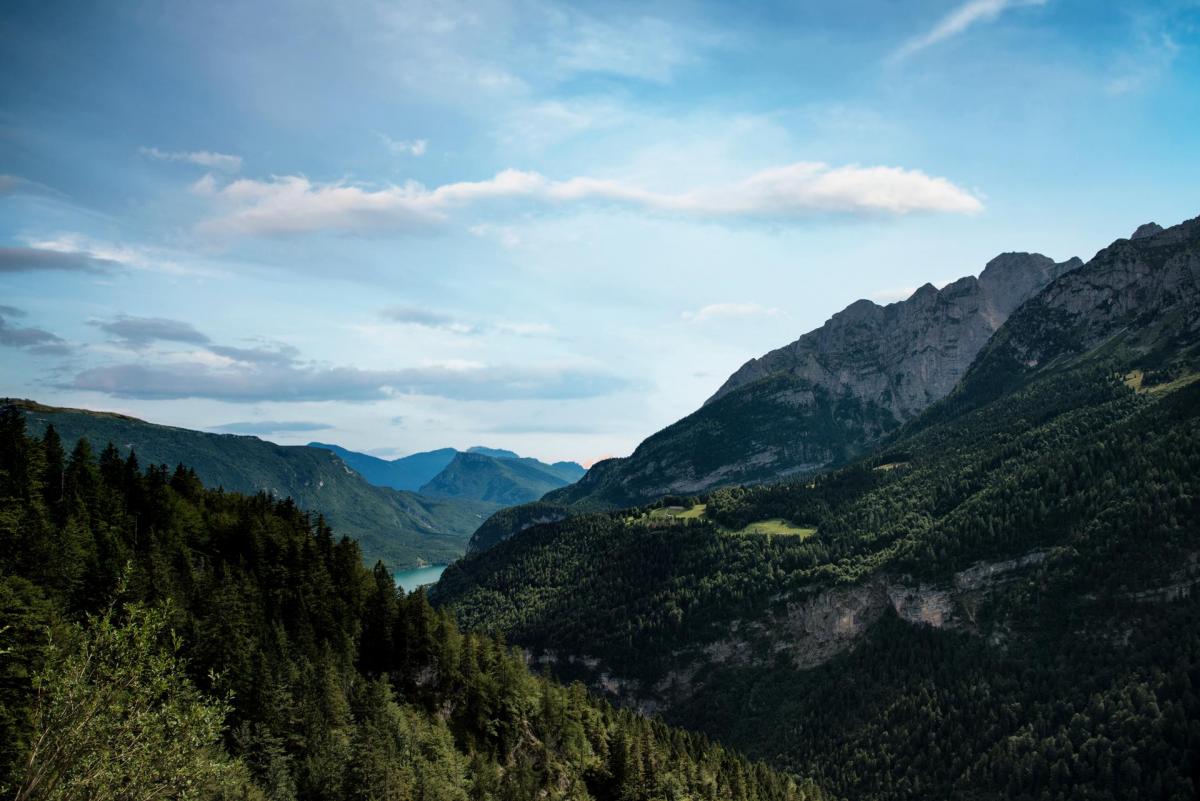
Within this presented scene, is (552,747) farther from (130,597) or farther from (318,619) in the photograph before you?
(130,597)

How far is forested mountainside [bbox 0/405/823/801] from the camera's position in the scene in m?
30.1

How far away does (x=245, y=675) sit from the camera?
225 ft

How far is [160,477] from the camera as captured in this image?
101m

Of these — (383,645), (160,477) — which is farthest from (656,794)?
(160,477)

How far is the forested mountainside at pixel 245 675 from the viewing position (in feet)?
98.8

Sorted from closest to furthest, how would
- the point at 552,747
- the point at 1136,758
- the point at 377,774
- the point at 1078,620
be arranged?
the point at 377,774 < the point at 552,747 < the point at 1136,758 < the point at 1078,620

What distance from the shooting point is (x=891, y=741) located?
180750mm

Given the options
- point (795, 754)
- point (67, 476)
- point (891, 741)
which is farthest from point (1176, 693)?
point (67, 476)

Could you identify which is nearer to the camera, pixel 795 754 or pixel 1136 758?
pixel 1136 758

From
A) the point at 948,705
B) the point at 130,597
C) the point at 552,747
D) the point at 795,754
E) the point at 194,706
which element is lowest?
the point at 795,754

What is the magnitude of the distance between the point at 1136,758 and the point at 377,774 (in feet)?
494

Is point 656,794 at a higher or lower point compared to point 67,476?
lower

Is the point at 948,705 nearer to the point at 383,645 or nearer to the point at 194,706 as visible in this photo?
the point at 383,645

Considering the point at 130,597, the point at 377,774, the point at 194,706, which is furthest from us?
the point at 130,597
